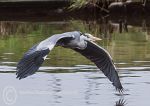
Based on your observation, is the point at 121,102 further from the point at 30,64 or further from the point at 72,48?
the point at 30,64

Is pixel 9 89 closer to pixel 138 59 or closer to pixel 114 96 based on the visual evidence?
pixel 114 96

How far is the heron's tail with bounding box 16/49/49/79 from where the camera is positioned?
223 inches

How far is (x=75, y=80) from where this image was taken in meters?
9.12

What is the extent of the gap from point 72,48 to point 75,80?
206 centimetres

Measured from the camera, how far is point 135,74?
9602 millimetres

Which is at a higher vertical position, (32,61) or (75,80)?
(32,61)

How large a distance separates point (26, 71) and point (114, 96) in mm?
2593

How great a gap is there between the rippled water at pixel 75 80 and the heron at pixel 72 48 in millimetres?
631

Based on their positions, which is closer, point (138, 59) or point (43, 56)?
point (43, 56)

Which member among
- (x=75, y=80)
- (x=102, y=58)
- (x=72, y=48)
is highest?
(x=72, y=48)

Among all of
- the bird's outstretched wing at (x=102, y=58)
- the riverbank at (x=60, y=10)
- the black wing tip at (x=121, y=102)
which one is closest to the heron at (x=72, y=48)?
the bird's outstretched wing at (x=102, y=58)

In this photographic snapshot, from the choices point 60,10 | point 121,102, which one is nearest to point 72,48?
point 121,102

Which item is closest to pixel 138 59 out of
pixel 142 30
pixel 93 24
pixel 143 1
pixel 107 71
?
pixel 107 71

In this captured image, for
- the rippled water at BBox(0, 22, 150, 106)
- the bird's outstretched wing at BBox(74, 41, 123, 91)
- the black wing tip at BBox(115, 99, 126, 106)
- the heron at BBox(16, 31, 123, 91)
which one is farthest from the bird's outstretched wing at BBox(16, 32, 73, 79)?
the black wing tip at BBox(115, 99, 126, 106)
